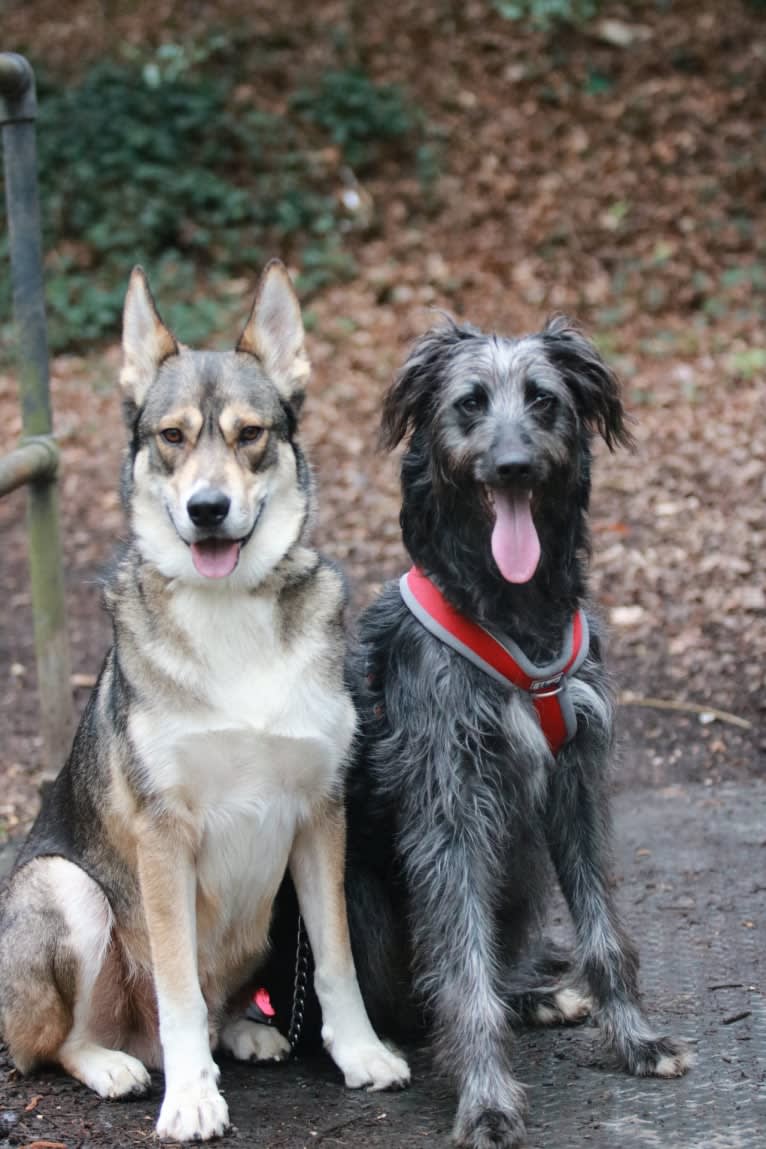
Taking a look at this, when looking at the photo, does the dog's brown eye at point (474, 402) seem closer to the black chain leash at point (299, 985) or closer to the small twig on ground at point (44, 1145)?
the black chain leash at point (299, 985)

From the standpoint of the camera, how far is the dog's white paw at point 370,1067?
3336 millimetres

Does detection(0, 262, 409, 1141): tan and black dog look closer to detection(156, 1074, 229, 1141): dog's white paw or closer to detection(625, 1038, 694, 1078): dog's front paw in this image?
detection(156, 1074, 229, 1141): dog's white paw

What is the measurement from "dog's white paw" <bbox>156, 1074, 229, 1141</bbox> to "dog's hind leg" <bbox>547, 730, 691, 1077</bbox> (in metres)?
0.97

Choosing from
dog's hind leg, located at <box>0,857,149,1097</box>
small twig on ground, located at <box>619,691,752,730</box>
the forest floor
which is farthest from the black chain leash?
small twig on ground, located at <box>619,691,752,730</box>

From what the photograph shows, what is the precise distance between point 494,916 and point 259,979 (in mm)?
704

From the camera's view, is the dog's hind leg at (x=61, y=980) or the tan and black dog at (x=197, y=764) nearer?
the tan and black dog at (x=197, y=764)

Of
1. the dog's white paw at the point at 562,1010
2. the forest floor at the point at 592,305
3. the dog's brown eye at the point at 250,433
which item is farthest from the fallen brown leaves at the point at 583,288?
the dog's brown eye at the point at 250,433

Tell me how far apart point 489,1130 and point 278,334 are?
1.98m

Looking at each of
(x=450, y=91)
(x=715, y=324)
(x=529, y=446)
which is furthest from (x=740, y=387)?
(x=529, y=446)

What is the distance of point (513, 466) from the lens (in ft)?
10.5

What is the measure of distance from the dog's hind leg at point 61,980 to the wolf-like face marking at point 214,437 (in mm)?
870

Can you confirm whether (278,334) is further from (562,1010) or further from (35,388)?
(562,1010)

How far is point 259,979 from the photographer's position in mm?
3719

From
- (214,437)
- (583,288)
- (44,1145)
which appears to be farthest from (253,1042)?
(583,288)
